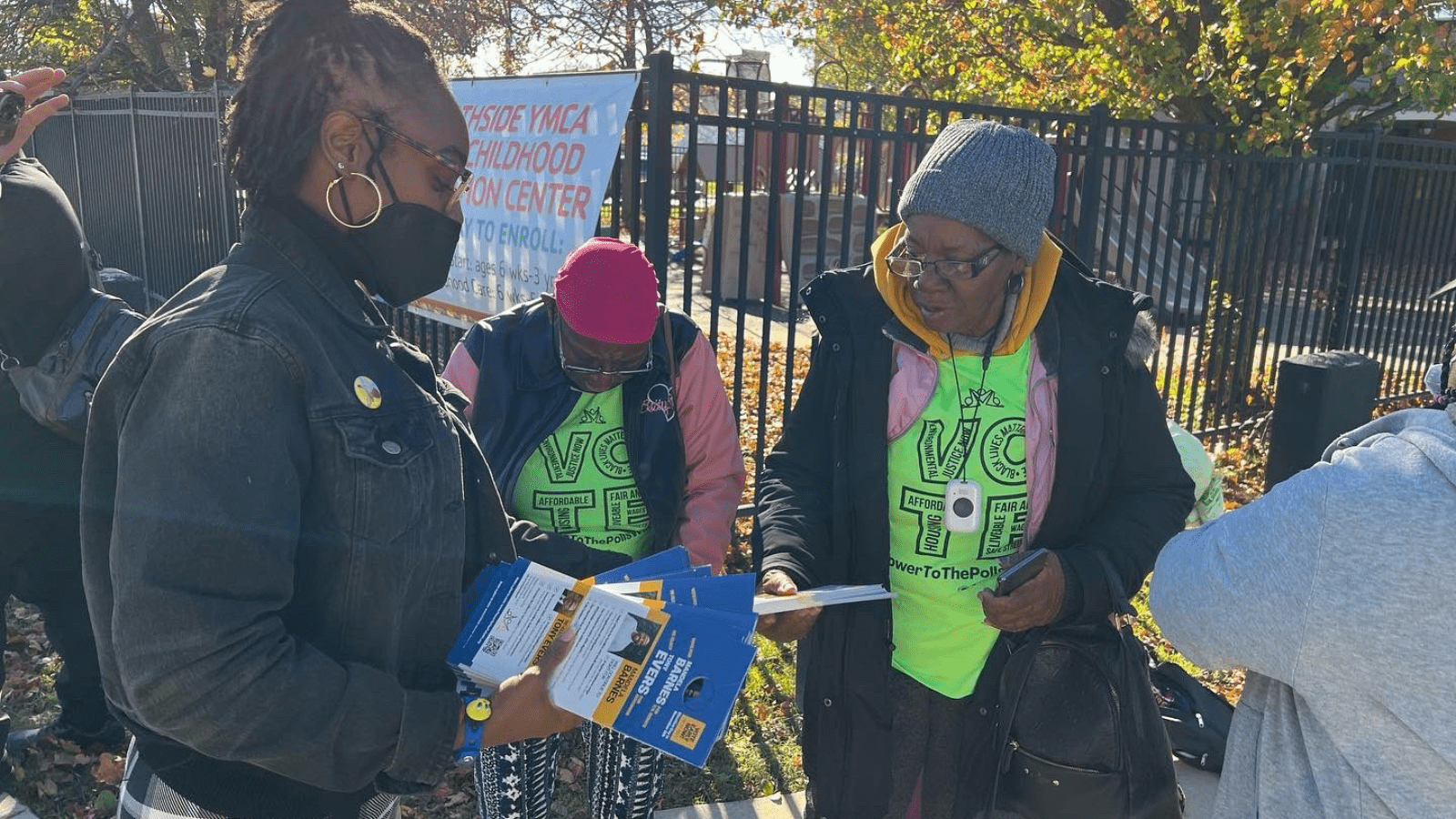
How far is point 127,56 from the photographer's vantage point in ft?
42.8

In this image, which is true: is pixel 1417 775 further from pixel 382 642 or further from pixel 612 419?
pixel 612 419

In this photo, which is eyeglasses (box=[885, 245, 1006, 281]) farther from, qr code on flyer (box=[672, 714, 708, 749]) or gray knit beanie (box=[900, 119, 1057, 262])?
qr code on flyer (box=[672, 714, 708, 749])

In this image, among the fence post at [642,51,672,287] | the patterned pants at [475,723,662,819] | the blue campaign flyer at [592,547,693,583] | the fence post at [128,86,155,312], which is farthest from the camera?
the fence post at [128,86,155,312]

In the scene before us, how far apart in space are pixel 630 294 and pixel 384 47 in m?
1.17

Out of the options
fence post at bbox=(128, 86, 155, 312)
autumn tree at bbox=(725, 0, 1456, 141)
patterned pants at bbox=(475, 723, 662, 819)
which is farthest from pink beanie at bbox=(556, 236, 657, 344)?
fence post at bbox=(128, 86, 155, 312)

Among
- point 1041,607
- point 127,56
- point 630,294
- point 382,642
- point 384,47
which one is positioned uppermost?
point 127,56

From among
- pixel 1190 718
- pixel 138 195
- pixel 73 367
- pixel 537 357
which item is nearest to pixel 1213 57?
pixel 1190 718

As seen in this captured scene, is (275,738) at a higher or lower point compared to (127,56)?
lower

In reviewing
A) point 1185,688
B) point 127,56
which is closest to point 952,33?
point 1185,688

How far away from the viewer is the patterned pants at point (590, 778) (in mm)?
2551

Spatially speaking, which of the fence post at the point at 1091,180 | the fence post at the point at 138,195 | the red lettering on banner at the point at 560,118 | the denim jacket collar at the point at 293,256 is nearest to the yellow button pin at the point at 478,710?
the denim jacket collar at the point at 293,256

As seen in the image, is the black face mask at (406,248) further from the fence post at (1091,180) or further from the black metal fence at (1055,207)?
the fence post at (1091,180)

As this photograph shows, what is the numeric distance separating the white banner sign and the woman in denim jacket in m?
2.78

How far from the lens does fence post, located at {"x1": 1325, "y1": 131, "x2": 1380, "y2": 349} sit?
25.5 feet
